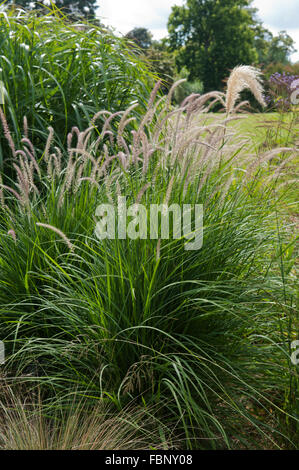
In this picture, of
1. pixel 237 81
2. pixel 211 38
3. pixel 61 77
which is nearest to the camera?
pixel 237 81

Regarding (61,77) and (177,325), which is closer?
(177,325)

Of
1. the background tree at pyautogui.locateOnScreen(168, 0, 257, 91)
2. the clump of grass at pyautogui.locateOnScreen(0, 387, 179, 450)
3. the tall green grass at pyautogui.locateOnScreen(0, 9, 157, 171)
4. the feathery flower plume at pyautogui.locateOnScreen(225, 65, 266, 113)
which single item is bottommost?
the clump of grass at pyautogui.locateOnScreen(0, 387, 179, 450)

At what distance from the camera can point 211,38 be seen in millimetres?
37344

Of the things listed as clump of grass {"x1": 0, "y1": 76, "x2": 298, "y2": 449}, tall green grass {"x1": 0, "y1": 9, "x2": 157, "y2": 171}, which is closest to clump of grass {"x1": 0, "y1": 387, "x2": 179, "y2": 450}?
clump of grass {"x1": 0, "y1": 76, "x2": 298, "y2": 449}

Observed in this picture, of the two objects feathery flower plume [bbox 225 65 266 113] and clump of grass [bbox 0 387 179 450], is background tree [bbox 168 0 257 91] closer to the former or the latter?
feathery flower plume [bbox 225 65 266 113]

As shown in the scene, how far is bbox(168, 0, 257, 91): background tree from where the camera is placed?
35000mm

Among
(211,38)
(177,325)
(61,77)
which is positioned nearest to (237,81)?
(177,325)

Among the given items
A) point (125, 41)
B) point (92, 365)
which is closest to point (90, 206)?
point (92, 365)

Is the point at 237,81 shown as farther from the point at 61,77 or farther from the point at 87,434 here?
the point at 61,77

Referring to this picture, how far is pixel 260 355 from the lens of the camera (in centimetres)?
189

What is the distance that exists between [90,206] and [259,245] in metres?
0.95

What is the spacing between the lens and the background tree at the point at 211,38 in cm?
3500

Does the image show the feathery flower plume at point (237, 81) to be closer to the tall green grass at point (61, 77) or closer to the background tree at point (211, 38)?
the tall green grass at point (61, 77)

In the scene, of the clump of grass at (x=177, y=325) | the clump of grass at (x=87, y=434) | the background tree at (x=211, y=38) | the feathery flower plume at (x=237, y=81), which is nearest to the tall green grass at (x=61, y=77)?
the feathery flower plume at (x=237, y=81)
